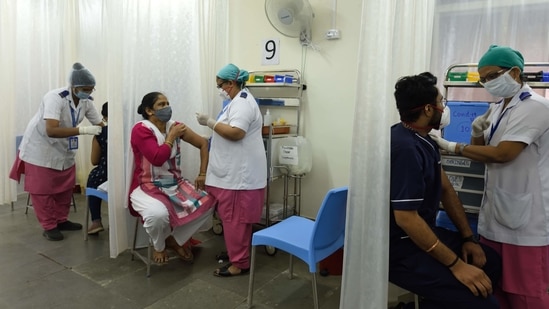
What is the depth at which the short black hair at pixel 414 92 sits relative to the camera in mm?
1522

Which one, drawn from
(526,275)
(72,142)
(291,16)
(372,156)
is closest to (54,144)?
(72,142)

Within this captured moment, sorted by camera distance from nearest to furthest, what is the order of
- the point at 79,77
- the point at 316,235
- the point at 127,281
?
the point at 316,235, the point at 127,281, the point at 79,77

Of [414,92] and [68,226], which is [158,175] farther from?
[414,92]

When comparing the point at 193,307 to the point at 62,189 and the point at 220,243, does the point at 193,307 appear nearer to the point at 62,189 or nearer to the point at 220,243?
the point at 220,243

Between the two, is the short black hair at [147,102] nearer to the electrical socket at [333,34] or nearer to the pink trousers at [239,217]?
the pink trousers at [239,217]

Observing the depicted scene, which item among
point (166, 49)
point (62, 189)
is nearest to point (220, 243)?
point (62, 189)

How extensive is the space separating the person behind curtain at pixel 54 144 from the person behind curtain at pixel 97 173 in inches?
4.9

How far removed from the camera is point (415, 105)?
5.07ft

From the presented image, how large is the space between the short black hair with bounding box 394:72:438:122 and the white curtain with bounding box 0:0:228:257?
1864mm

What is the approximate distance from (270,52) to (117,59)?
142 cm

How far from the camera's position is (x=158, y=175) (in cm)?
256

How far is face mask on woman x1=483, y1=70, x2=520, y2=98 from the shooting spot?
1.65 m

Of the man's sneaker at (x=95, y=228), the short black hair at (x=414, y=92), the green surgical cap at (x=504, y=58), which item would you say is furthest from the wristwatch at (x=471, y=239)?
the man's sneaker at (x=95, y=228)

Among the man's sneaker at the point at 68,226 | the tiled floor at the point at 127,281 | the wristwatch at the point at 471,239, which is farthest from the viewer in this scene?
the man's sneaker at the point at 68,226
